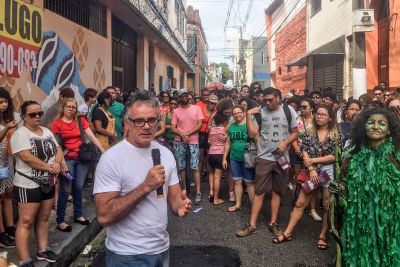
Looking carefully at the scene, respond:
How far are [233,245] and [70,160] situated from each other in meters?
2.22

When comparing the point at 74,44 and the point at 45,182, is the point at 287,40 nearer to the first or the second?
the point at 74,44

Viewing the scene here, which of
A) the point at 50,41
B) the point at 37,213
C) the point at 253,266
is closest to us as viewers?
the point at 37,213

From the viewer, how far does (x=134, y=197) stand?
2.26m

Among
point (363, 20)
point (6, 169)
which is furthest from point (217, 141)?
point (363, 20)

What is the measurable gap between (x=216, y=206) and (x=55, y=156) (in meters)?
3.24

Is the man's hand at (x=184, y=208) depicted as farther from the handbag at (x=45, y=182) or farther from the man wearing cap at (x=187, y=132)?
the man wearing cap at (x=187, y=132)

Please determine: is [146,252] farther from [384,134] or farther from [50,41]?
[50,41]

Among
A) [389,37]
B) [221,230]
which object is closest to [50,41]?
[221,230]

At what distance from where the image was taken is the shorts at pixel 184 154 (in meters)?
7.25

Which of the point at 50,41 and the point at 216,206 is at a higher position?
the point at 50,41

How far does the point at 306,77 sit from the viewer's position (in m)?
21.2

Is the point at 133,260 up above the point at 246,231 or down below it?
above

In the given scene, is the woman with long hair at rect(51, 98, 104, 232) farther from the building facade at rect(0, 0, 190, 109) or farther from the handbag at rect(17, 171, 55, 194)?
the building facade at rect(0, 0, 190, 109)

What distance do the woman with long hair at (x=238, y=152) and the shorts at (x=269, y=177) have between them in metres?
0.77
